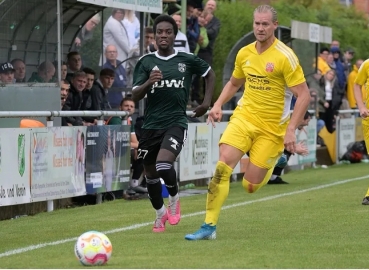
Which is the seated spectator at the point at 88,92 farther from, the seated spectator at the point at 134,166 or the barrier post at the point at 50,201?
the barrier post at the point at 50,201

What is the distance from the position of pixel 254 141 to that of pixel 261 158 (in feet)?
0.65

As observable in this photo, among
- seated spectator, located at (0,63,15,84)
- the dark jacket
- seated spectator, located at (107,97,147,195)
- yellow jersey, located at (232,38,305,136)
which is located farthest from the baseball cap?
yellow jersey, located at (232,38,305,136)

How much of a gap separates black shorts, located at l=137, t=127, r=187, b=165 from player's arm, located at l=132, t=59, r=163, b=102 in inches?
20.4

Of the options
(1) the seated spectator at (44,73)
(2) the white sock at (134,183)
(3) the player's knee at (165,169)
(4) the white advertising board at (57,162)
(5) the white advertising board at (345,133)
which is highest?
(1) the seated spectator at (44,73)

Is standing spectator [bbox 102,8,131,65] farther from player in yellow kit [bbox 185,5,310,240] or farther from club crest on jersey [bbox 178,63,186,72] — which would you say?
player in yellow kit [bbox 185,5,310,240]

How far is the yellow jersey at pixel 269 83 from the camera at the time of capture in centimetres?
1055

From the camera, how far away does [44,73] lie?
16.0 meters

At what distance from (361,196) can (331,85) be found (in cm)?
1151

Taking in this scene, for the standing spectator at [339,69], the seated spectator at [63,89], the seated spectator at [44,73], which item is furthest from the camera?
the standing spectator at [339,69]

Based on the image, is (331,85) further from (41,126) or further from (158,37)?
(158,37)

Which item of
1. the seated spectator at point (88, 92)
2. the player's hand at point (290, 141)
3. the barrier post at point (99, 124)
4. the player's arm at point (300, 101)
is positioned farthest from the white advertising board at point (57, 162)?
the player's hand at point (290, 141)

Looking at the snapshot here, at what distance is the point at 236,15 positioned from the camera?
2967 centimetres

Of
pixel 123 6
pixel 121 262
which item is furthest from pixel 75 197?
pixel 121 262

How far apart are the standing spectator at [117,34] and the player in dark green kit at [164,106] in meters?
8.96
